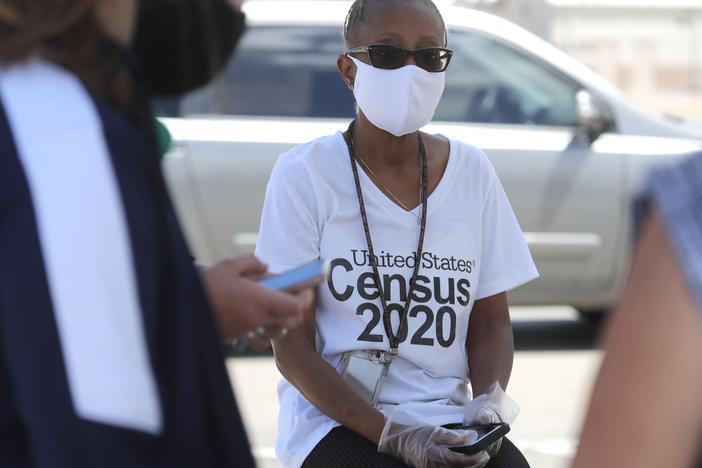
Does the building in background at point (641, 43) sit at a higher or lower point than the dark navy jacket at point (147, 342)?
lower

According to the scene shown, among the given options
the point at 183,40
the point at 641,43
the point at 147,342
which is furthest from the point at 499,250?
the point at 641,43

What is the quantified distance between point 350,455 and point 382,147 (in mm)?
762

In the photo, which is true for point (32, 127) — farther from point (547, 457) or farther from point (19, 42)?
point (547, 457)

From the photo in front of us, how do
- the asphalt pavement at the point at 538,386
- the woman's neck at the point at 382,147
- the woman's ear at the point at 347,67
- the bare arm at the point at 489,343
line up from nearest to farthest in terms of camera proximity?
the bare arm at the point at 489,343
the woman's neck at the point at 382,147
the woman's ear at the point at 347,67
the asphalt pavement at the point at 538,386

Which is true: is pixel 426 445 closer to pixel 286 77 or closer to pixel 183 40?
pixel 183 40

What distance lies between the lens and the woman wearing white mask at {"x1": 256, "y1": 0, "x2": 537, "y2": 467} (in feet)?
7.35

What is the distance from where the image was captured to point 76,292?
3.55ft

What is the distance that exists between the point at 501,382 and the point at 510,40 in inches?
140

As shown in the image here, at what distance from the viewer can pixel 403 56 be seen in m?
2.53

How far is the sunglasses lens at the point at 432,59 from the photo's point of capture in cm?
251

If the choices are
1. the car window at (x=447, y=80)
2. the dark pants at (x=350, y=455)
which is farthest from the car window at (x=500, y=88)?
the dark pants at (x=350, y=455)

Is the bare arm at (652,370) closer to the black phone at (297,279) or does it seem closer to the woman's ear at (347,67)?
the black phone at (297,279)

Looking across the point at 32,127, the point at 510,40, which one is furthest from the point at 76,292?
the point at 510,40

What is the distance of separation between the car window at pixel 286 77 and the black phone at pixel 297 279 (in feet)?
13.2
